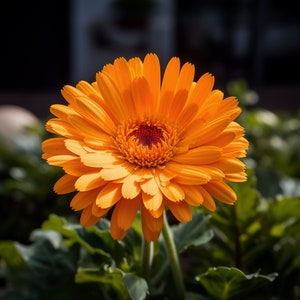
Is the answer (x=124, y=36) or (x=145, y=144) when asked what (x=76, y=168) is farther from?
(x=124, y=36)

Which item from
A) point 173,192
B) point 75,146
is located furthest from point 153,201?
point 75,146

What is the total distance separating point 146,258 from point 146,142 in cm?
19

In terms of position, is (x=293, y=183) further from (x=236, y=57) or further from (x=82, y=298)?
(x=236, y=57)

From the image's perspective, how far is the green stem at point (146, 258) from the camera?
3.19 ft

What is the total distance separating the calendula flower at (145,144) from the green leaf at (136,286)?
107 millimetres

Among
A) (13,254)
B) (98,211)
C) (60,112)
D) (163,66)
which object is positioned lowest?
(163,66)

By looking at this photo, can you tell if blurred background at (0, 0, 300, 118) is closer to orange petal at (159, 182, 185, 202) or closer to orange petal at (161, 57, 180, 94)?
orange petal at (161, 57, 180, 94)

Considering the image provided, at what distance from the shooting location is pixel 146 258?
3.26 feet

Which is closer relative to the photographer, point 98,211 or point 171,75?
point 98,211

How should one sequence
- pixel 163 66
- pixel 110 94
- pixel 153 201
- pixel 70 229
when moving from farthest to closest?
1. pixel 163 66
2. pixel 70 229
3. pixel 110 94
4. pixel 153 201

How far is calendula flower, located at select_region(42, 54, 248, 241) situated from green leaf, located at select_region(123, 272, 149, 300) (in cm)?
11

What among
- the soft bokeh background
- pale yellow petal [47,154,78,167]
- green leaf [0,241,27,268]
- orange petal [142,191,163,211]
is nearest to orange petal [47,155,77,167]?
pale yellow petal [47,154,78,167]

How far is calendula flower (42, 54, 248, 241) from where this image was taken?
2.67 feet

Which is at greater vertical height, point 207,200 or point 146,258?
point 207,200
